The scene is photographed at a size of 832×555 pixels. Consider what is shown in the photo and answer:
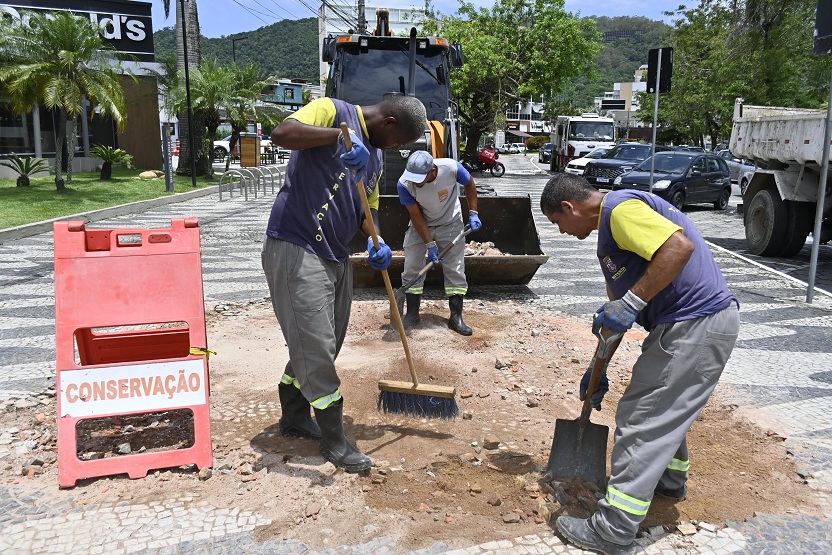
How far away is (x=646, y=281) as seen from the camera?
259 centimetres

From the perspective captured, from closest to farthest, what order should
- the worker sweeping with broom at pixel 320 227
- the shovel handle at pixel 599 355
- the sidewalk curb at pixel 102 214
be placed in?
1. the shovel handle at pixel 599 355
2. the worker sweeping with broom at pixel 320 227
3. the sidewalk curb at pixel 102 214

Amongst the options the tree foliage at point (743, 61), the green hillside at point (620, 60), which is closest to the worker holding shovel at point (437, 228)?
the tree foliage at point (743, 61)

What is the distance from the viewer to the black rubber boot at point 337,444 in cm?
332

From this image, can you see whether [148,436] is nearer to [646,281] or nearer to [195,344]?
[195,344]

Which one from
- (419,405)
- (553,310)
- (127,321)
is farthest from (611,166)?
(127,321)

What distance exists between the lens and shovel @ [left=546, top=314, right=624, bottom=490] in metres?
3.17

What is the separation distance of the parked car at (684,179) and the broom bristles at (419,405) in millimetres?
12088

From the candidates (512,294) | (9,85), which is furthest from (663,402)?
(9,85)

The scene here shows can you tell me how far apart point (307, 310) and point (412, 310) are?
2.82 m

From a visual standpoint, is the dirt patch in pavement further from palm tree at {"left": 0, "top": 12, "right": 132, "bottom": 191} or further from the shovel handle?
palm tree at {"left": 0, "top": 12, "right": 132, "bottom": 191}

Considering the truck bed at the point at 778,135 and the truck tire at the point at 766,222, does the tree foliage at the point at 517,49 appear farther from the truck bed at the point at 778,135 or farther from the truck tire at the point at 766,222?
the truck tire at the point at 766,222

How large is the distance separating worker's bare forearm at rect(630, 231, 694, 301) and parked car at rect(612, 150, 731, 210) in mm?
12969

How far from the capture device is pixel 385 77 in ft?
31.7

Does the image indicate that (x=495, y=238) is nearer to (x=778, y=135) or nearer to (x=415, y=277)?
(x=415, y=277)
